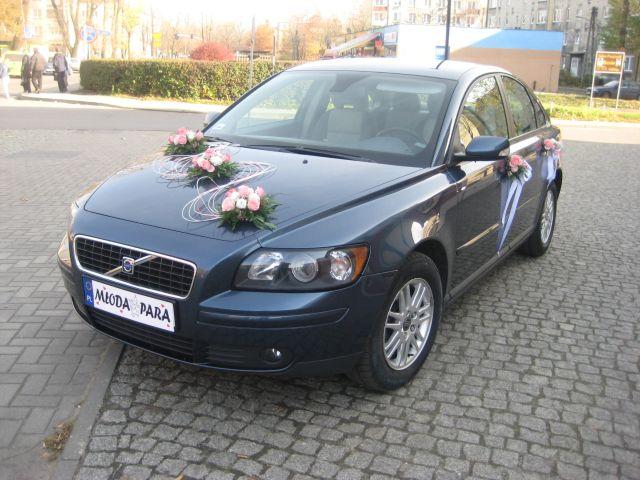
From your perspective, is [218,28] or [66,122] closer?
[66,122]

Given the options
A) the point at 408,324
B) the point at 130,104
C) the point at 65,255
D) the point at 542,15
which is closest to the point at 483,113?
the point at 408,324

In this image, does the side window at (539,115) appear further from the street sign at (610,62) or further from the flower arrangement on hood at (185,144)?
the street sign at (610,62)

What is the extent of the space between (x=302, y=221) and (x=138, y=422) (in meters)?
1.24

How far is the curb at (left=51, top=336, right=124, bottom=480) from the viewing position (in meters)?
2.81

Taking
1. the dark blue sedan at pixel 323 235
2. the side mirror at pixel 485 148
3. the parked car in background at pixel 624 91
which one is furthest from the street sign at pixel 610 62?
the side mirror at pixel 485 148

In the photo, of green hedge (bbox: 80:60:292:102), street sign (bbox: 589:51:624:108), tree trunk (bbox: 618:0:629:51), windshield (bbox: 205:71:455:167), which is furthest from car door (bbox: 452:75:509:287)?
tree trunk (bbox: 618:0:629:51)

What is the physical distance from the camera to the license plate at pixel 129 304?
3.01m

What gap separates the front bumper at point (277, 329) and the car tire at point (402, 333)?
11 cm

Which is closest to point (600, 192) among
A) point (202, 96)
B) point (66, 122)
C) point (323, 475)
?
point (323, 475)

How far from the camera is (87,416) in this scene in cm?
317

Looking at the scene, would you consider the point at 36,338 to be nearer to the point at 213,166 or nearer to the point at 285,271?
the point at 213,166

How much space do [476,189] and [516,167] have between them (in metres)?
0.64

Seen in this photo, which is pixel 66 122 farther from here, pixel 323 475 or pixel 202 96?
pixel 323 475

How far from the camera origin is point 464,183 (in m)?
3.94
